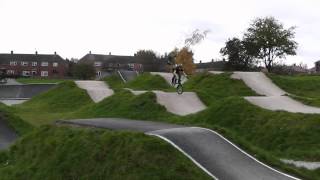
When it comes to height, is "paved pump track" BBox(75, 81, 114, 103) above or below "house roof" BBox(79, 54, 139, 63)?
below

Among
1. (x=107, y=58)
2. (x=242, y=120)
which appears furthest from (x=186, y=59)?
(x=107, y=58)

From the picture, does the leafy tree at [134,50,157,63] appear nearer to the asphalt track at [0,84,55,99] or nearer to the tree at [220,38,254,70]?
the tree at [220,38,254,70]

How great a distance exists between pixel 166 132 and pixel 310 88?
1887cm

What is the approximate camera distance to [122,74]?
53.7 meters

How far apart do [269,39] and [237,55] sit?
13.4 feet

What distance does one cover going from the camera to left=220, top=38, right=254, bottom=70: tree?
52875 mm

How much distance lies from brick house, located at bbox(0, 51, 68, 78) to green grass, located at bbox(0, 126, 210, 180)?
11059 centimetres

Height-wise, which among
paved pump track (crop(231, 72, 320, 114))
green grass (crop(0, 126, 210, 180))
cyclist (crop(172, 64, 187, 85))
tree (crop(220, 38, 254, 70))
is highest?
tree (crop(220, 38, 254, 70))

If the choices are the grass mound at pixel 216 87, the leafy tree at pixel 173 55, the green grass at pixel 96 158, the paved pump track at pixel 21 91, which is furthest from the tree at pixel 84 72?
the green grass at pixel 96 158

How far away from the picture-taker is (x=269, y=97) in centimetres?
2017

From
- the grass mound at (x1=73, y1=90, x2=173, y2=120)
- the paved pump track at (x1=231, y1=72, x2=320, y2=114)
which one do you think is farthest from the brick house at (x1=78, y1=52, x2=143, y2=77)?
the grass mound at (x1=73, y1=90, x2=173, y2=120)

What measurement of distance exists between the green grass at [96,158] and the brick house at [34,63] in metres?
111

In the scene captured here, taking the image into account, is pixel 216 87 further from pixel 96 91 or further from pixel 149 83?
pixel 96 91

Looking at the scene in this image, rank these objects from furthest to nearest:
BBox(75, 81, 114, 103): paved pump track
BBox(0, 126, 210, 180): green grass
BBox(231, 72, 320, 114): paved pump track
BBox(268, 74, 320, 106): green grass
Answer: BBox(75, 81, 114, 103): paved pump track
BBox(268, 74, 320, 106): green grass
BBox(231, 72, 320, 114): paved pump track
BBox(0, 126, 210, 180): green grass
